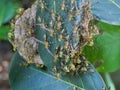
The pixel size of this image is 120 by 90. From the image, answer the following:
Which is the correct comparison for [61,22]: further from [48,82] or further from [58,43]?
[48,82]

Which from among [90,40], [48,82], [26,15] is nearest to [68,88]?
[48,82]

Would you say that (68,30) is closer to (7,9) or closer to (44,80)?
(44,80)

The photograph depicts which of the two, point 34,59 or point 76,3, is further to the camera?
point 34,59

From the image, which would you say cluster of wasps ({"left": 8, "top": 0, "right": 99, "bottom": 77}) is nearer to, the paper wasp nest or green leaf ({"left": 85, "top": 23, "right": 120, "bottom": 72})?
the paper wasp nest

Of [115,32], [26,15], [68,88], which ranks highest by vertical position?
[26,15]

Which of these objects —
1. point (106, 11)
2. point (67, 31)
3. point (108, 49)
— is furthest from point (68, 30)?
point (108, 49)

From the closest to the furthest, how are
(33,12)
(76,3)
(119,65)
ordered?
(76,3) < (33,12) < (119,65)
